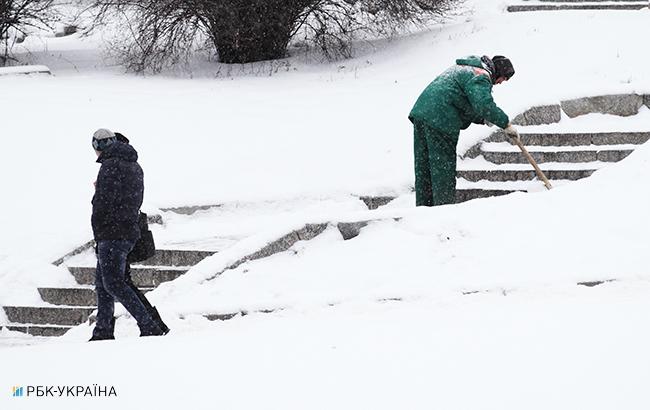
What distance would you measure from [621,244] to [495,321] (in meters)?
1.61

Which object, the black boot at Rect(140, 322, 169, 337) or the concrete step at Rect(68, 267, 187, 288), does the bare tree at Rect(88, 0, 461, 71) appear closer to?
the concrete step at Rect(68, 267, 187, 288)

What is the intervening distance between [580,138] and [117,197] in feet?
17.6

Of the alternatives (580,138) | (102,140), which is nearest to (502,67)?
(580,138)

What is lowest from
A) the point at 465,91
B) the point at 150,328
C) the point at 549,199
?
the point at 150,328

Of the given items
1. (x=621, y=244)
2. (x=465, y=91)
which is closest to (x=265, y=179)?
(x=465, y=91)

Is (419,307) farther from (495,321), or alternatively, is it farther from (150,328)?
(150,328)

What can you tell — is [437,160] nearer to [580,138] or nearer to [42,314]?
[580,138]

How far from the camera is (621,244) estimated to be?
23.8 ft

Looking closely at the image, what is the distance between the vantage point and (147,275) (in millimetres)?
9422

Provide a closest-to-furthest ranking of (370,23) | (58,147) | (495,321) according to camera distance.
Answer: (495,321) < (58,147) < (370,23)

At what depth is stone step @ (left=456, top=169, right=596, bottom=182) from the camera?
33.9ft

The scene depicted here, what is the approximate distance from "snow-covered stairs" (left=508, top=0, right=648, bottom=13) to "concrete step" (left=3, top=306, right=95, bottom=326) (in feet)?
32.5

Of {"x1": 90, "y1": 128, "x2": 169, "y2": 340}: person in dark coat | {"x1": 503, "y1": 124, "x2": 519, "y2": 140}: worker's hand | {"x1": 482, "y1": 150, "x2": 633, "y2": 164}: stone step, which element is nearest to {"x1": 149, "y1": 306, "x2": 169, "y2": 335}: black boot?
{"x1": 90, "y1": 128, "x2": 169, "y2": 340}: person in dark coat

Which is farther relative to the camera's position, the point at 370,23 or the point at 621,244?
the point at 370,23
